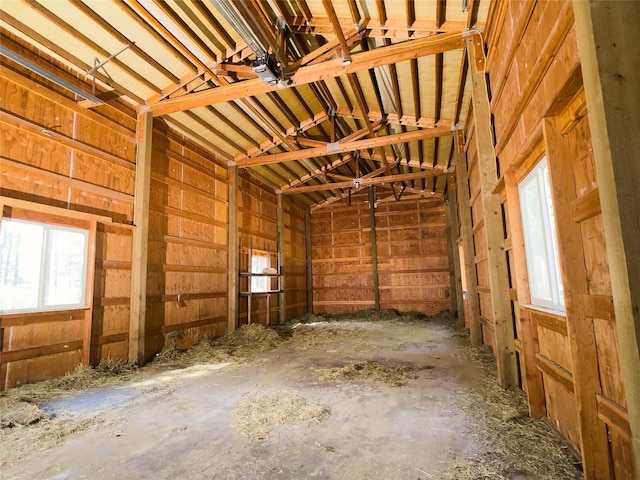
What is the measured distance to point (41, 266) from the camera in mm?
4715

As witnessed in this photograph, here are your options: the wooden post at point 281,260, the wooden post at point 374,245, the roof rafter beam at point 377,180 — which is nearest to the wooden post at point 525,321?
the roof rafter beam at point 377,180

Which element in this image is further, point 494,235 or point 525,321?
point 494,235

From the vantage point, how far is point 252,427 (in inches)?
120

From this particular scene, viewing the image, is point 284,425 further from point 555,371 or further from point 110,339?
point 110,339

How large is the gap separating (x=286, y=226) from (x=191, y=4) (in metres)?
8.25

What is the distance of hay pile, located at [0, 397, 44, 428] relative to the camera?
10.5 feet

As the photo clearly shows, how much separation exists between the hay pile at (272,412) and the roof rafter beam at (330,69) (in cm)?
467

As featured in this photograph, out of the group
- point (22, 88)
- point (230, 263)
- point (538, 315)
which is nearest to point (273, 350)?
point (230, 263)

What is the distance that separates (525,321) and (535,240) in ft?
2.51

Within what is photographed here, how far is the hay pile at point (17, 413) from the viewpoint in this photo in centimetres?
321

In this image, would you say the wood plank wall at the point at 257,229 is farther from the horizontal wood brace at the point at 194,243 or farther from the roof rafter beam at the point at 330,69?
the roof rafter beam at the point at 330,69

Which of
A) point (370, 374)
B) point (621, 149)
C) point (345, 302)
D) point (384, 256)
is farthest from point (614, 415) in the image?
point (345, 302)

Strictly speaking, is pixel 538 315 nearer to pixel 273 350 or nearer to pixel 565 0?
pixel 565 0

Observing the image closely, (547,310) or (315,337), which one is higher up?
(547,310)
